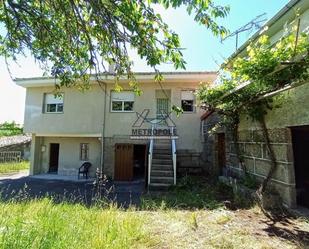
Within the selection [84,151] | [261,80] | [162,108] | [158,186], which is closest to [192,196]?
[158,186]

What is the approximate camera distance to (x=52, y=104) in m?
18.4

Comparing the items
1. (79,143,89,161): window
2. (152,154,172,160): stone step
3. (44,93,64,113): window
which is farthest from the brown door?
(44,93,64,113): window

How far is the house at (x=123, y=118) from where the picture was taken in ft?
53.8

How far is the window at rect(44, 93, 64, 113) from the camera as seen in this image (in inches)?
717

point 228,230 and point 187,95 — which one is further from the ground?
point 187,95

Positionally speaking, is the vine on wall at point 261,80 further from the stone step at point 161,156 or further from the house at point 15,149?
the house at point 15,149

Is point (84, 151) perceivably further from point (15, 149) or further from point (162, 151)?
point (15, 149)

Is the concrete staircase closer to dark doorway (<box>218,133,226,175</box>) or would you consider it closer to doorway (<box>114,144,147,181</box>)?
Result: doorway (<box>114,144,147,181</box>)

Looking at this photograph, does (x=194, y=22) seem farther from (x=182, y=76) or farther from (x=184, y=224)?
Result: (x=182, y=76)

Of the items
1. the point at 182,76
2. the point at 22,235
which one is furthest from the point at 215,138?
the point at 22,235

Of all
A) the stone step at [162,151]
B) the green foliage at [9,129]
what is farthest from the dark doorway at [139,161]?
the green foliage at [9,129]

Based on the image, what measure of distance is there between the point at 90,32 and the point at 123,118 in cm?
1134

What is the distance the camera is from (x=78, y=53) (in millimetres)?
6273

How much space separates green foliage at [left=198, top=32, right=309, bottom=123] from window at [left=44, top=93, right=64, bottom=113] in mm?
10783
